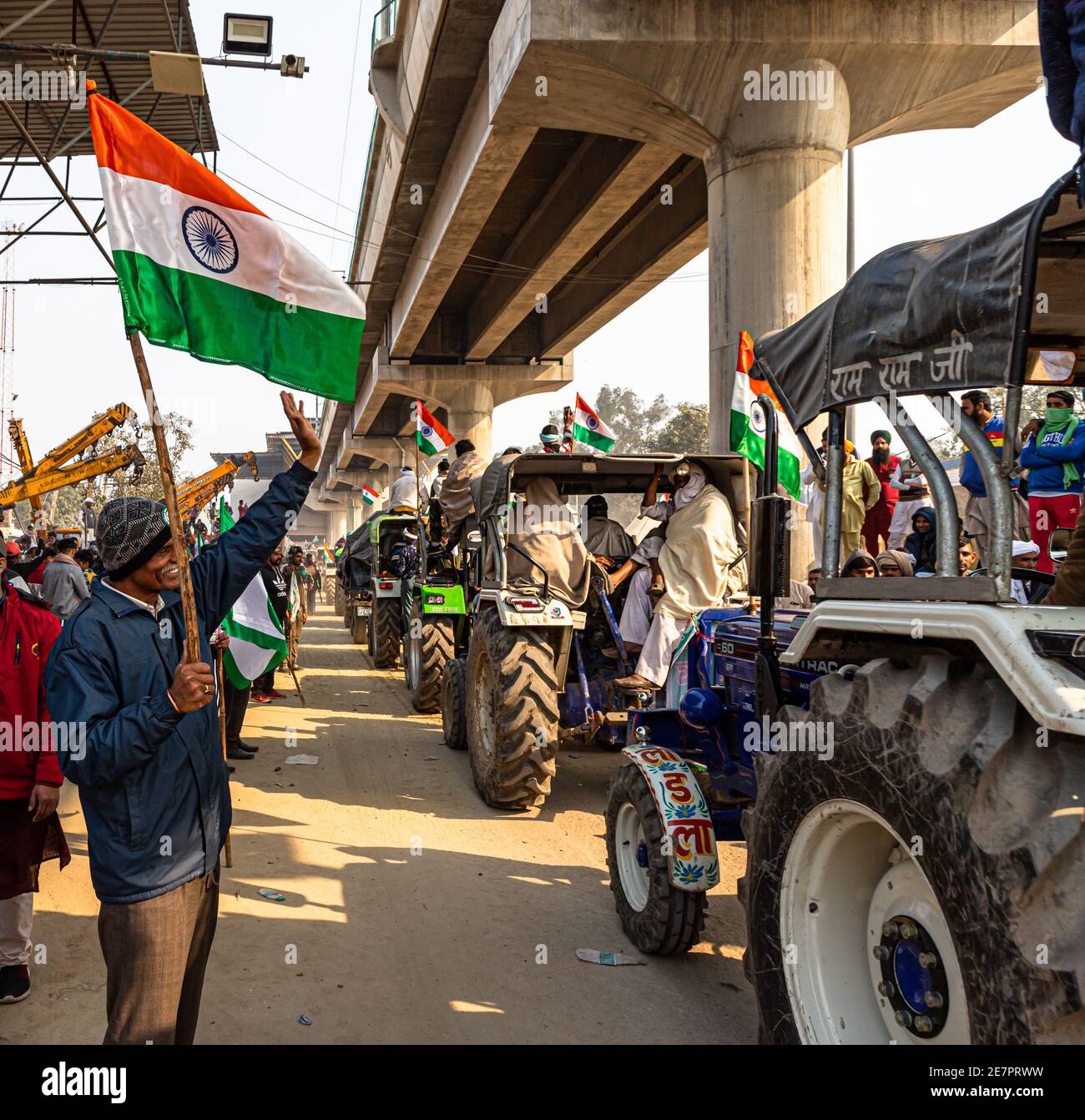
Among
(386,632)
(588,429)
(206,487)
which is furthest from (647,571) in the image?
(206,487)

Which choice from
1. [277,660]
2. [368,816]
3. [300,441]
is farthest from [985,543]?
[277,660]

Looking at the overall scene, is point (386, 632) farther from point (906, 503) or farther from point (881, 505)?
point (906, 503)

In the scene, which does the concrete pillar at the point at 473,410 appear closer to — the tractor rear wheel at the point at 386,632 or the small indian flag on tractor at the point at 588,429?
the tractor rear wheel at the point at 386,632

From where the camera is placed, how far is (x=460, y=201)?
56.6 feet

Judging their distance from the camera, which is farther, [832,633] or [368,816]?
[368,816]

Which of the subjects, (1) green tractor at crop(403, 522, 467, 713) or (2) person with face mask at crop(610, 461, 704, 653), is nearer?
(2) person with face mask at crop(610, 461, 704, 653)

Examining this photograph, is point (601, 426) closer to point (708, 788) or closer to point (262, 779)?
point (262, 779)

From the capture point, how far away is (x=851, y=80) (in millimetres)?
11750

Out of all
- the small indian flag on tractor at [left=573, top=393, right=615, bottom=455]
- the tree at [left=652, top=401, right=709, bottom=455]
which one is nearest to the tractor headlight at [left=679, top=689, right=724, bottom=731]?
the small indian flag on tractor at [left=573, top=393, right=615, bottom=455]

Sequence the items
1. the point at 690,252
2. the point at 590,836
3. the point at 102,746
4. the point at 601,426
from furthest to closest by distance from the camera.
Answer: the point at 690,252 < the point at 601,426 < the point at 590,836 < the point at 102,746

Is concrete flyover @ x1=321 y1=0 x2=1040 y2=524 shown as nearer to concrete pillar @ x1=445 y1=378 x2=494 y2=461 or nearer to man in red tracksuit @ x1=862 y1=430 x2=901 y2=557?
man in red tracksuit @ x1=862 y1=430 x2=901 y2=557

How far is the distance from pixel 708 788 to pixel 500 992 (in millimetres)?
1425

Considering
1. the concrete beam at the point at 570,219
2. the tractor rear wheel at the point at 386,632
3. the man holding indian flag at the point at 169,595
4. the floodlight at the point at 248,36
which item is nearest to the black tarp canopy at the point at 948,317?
the man holding indian flag at the point at 169,595

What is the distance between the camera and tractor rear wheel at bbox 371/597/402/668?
16.5 meters
